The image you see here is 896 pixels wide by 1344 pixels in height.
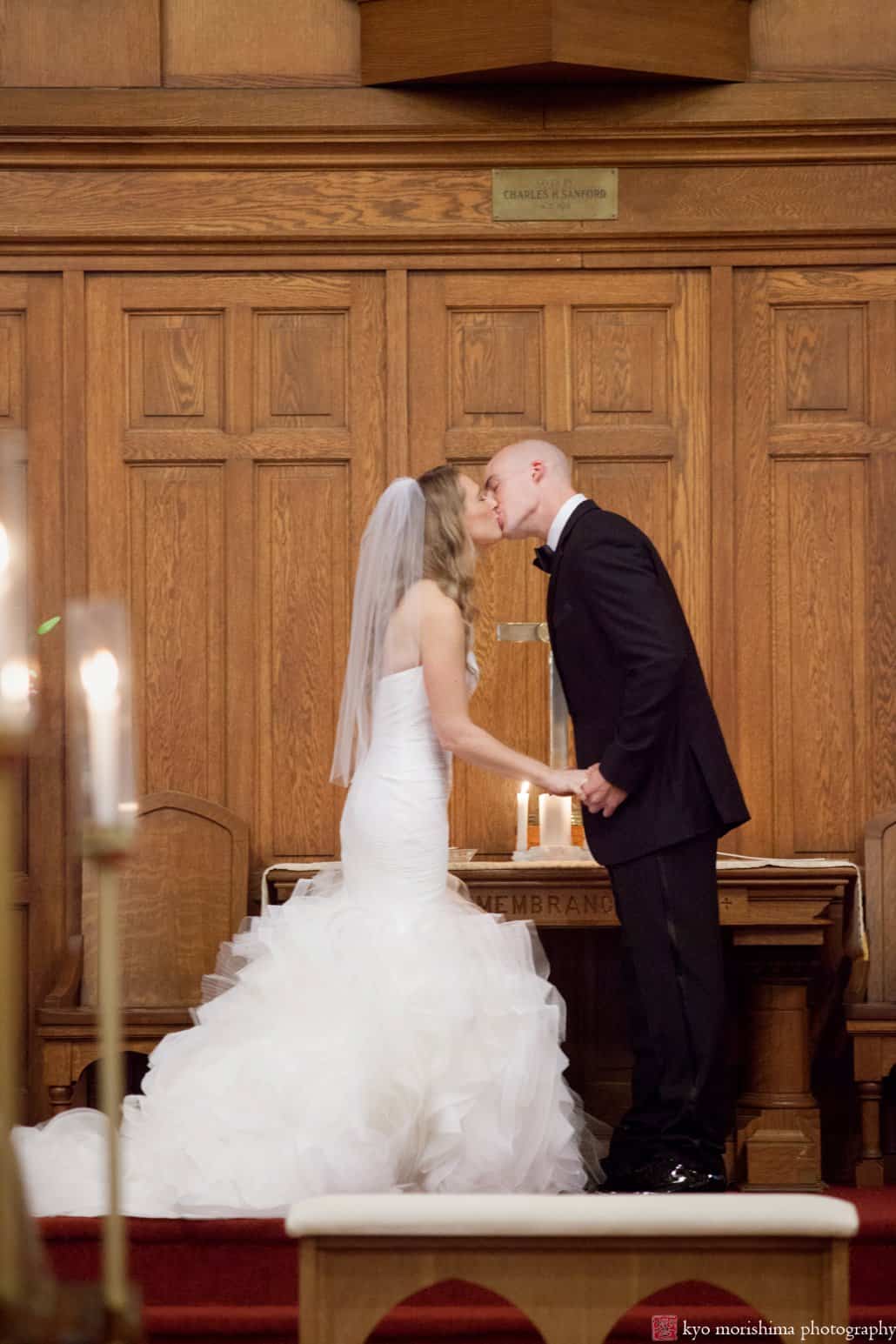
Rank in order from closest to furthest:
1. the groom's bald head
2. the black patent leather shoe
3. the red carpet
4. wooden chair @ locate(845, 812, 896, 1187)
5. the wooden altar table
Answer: the red carpet < the black patent leather shoe < the groom's bald head < the wooden altar table < wooden chair @ locate(845, 812, 896, 1187)

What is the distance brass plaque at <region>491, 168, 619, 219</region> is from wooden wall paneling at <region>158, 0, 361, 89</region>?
67 cm

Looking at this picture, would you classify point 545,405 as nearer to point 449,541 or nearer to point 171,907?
point 449,541

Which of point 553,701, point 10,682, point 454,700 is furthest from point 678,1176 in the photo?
point 10,682

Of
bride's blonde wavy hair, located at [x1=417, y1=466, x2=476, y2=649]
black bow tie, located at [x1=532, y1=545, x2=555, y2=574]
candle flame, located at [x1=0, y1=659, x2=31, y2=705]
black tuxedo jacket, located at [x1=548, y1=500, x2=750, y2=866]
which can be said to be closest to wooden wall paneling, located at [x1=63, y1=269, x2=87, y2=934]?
bride's blonde wavy hair, located at [x1=417, y1=466, x2=476, y2=649]

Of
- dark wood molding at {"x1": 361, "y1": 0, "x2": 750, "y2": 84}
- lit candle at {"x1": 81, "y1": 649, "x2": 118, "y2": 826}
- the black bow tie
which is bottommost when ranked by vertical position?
lit candle at {"x1": 81, "y1": 649, "x2": 118, "y2": 826}

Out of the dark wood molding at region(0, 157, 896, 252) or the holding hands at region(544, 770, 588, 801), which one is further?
the dark wood molding at region(0, 157, 896, 252)

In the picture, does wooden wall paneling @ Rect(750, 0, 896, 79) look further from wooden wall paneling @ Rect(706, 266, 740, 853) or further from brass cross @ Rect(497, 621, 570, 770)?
brass cross @ Rect(497, 621, 570, 770)

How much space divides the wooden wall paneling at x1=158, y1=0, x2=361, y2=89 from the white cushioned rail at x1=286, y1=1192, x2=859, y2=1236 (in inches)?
181

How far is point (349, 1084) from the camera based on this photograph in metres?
4.12

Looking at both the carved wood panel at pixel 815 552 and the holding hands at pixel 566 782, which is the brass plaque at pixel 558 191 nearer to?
the carved wood panel at pixel 815 552

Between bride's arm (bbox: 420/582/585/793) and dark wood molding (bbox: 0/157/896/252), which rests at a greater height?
dark wood molding (bbox: 0/157/896/252)

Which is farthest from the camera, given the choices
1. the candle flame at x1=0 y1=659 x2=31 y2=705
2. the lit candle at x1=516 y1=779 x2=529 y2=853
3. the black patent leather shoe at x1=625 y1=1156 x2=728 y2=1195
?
the lit candle at x1=516 y1=779 x2=529 y2=853

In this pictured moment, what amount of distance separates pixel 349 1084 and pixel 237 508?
2.68 meters

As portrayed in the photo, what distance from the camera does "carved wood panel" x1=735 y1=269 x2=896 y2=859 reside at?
611 centimetres
